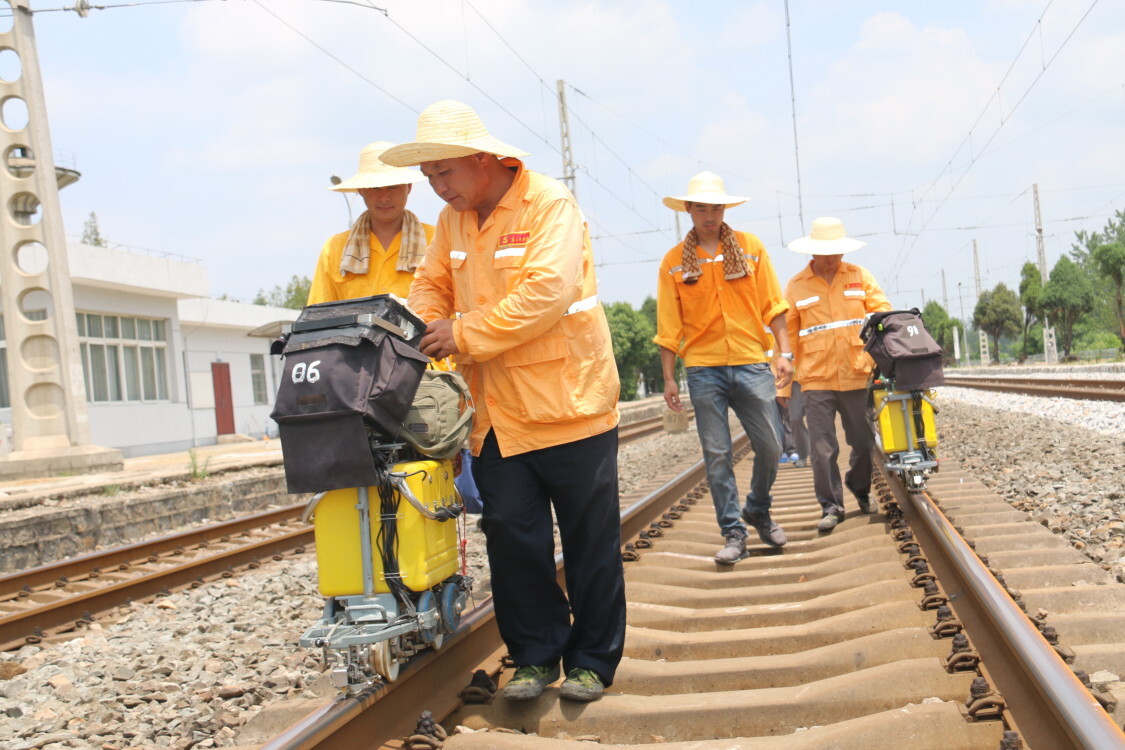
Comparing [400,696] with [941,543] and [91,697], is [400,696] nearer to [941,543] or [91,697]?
[91,697]

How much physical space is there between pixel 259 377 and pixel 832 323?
32857 millimetres

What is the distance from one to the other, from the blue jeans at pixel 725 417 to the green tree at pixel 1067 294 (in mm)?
55289

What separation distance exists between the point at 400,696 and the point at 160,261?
27317mm

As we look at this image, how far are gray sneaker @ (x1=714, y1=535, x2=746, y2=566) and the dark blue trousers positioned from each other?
79.1 inches

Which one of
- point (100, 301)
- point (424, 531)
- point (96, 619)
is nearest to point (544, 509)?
point (424, 531)

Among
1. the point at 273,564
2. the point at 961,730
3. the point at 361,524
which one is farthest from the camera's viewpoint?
the point at 273,564

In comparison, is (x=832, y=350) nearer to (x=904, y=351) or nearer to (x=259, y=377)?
(x=904, y=351)

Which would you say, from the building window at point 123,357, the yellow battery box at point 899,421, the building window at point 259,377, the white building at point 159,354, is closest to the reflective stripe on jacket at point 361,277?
the yellow battery box at point 899,421

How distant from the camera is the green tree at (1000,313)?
244 ft

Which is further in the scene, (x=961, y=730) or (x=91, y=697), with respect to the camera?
(x=91, y=697)

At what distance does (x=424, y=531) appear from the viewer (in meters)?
3.32

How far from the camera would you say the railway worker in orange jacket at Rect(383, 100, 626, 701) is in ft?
11.3

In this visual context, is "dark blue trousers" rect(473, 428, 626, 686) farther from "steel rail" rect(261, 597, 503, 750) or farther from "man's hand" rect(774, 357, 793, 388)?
"man's hand" rect(774, 357, 793, 388)

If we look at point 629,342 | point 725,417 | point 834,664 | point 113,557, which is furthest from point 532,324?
point 629,342
